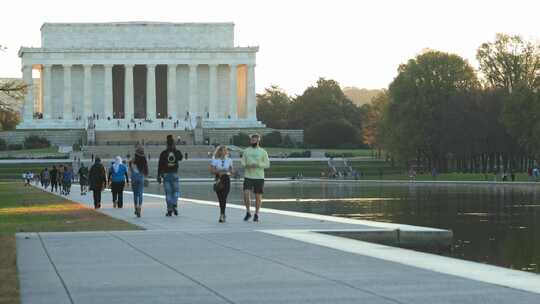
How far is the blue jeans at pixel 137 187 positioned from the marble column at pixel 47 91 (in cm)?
11218

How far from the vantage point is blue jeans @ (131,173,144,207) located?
2772 centimetres

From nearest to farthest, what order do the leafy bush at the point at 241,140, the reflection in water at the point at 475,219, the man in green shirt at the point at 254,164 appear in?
the reflection in water at the point at 475,219
the man in green shirt at the point at 254,164
the leafy bush at the point at 241,140

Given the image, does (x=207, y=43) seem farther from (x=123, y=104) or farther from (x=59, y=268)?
(x=59, y=268)

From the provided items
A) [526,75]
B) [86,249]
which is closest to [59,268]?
[86,249]

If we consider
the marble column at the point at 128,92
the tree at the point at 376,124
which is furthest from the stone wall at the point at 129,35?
the tree at the point at 376,124

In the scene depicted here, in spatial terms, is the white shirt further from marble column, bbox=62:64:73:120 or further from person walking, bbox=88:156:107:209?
marble column, bbox=62:64:73:120

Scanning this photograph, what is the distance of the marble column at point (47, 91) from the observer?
138750 millimetres

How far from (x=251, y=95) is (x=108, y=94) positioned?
1722 centimetres

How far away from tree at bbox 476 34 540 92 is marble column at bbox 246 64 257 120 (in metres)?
46.6

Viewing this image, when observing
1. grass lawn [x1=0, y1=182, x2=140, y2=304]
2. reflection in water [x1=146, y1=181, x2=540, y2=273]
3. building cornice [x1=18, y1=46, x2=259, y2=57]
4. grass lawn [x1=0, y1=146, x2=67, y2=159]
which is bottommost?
reflection in water [x1=146, y1=181, x2=540, y2=273]

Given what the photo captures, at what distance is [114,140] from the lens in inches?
4966

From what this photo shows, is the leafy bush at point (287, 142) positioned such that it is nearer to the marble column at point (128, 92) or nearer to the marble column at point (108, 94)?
the marble column at point (128, 92)

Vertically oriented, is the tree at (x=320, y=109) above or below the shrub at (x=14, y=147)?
above

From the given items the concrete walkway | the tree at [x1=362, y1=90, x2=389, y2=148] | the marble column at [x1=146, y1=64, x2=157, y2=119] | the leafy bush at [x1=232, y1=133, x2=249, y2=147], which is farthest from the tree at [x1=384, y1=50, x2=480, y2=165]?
the concrete walkway
